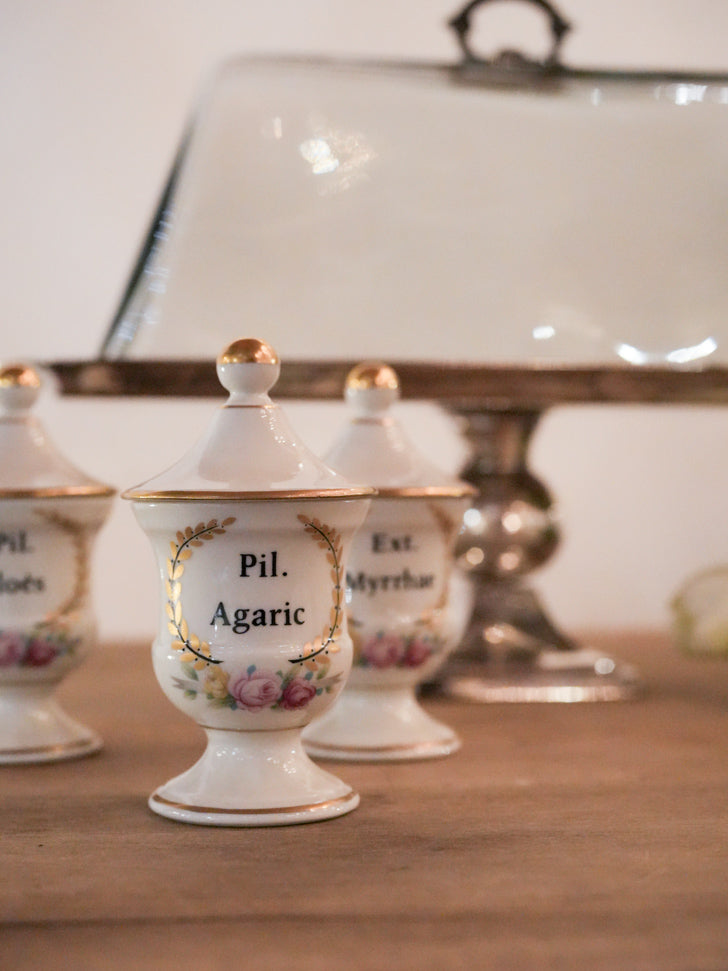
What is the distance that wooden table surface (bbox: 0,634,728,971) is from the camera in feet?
1.23

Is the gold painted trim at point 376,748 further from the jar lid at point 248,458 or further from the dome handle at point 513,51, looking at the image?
the dome handle at point 513,51

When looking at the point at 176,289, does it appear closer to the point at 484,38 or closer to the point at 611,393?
the point at 611,393

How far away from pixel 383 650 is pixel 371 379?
0.14 meters

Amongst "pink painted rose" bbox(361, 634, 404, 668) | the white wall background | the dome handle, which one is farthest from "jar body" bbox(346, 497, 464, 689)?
the white wall background

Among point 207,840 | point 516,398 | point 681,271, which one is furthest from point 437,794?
point 681,271

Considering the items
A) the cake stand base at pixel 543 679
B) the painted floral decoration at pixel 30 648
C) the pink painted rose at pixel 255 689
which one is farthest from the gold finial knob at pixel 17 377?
the cake stand base at pixel 543 679

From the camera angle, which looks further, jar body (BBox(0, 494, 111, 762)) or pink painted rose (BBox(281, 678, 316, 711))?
jar body (BBox(0, 494, 111, 762))

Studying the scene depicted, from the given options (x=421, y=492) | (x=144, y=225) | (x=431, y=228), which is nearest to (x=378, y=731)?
(x=421, y=492)

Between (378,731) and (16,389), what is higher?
(16,389)

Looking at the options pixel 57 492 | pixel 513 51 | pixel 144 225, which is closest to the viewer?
pixel 57 492

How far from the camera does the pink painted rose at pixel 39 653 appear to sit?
25.4 inches

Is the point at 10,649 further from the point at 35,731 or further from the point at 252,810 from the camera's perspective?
the point at 252,810

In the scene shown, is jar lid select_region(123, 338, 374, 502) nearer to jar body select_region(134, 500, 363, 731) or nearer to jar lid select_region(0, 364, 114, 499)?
jar body select_region(134, 500, 363, 731)

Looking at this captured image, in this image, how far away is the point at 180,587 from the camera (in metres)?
0.53
